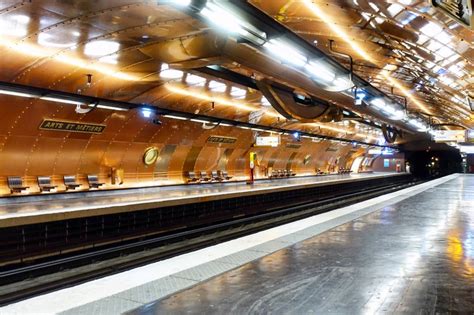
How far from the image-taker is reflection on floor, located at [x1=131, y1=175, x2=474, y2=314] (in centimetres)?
320

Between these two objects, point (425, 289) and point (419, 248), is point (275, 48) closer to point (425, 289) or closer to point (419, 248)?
point (419, 248)

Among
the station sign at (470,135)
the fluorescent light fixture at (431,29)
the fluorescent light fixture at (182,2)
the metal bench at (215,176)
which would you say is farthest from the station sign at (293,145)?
the fluorescent light fixture at (182,2)

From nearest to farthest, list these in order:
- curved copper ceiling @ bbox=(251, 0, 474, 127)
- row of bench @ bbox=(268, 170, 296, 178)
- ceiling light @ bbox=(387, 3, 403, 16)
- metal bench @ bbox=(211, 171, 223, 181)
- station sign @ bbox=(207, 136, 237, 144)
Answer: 1. ceiling light @ bbox=(387, 3, 403, 16)
2. curved copper ceiling @ bbox=(251, 0, 474, 127)
3. station sign @ bbox=(207, 136, 237, 144)
4. metal bench @ bbox=(211, 171, 223, 181)
5. row of bench @ bbox=(268, 170, 296, 178)

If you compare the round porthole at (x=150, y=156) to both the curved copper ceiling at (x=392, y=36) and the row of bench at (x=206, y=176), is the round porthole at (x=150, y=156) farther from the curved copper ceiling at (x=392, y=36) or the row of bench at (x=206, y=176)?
the curved copper ceiling at (x=392, y=36)

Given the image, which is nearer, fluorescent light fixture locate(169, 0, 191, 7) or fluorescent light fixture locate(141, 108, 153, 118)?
fluorescent light fixture locate(169, 0, 191, 7)

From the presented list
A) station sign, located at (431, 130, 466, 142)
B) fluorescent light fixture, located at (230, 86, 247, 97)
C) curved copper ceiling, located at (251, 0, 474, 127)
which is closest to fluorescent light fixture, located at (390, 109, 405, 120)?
curved copper ceiling, located at (251, 0, 474, 127)

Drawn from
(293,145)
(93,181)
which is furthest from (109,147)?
(293,145)

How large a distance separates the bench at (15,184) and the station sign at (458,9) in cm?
1131

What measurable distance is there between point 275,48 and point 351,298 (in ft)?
14.5

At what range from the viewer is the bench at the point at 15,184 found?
38.3 ft

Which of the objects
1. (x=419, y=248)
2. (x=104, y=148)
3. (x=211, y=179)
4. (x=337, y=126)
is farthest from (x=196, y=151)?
(x=419, y=248)

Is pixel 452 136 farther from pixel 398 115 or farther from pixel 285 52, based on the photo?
pixel 285 52

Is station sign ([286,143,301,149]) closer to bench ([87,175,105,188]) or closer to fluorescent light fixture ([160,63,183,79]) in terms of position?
bench ([87,175,105,188])

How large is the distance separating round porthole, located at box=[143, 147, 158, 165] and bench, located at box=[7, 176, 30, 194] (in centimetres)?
510
